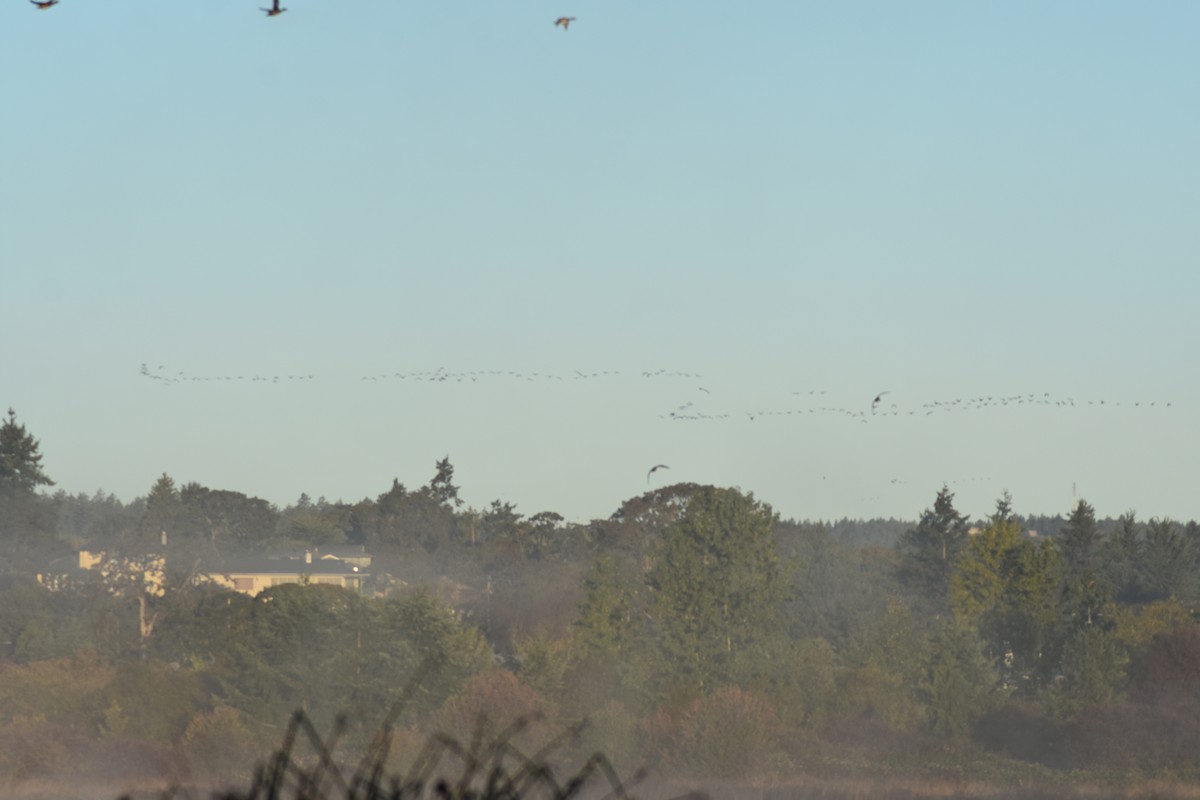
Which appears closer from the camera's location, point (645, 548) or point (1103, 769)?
point (1103, 769)

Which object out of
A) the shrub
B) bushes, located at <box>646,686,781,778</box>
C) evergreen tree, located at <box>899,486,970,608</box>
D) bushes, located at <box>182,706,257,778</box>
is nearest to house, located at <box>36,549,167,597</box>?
bushes, located at <box>182,706,257,778</box>

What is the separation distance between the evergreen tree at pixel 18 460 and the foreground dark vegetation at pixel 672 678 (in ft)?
165

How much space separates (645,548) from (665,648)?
181ft

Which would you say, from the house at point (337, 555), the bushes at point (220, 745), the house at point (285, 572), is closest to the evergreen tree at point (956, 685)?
the bushes at point (220, 745)

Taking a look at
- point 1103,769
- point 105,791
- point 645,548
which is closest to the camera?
point 105,791

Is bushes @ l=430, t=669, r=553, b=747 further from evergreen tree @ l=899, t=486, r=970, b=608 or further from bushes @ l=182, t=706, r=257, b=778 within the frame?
evergreen tree @ l=899, t=486, r=970, b=608

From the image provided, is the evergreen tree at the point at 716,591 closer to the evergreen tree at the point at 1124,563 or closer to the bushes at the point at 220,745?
the bushes at the point at 220,745

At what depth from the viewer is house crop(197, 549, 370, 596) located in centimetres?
16225

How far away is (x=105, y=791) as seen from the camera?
7562 centimetres

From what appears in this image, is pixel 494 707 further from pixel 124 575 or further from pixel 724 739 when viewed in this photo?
pixel 124 575

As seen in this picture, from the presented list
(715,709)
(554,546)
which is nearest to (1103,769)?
(715,709)

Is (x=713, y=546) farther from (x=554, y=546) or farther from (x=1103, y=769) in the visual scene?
(x=554, y=546)

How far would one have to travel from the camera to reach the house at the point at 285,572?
162 metres

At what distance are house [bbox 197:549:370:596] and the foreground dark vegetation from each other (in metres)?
26.8
